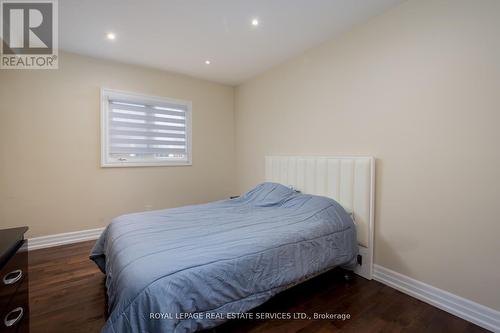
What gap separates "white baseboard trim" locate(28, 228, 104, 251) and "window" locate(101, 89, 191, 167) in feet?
3.17

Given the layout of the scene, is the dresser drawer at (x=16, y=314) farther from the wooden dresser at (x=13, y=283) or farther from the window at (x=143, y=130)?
the window at (x=143, y=130)

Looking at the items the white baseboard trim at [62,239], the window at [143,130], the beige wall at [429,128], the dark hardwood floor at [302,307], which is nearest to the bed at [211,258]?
the dark hardwood floor at [302,307]

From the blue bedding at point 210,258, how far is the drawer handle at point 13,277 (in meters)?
0.43

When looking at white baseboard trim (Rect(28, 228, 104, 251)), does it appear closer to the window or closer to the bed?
the window

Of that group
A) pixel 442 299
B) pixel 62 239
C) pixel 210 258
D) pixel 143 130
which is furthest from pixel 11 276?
pixel 442 299

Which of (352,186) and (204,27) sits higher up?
(204,27)

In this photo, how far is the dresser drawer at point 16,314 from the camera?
100 centimetres

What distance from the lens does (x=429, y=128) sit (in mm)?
1853

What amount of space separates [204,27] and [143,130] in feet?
6.00

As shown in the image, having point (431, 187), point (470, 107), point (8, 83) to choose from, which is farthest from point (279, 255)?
point (8, 83)

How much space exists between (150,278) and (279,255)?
0.85 meters

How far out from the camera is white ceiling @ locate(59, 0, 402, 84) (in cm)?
203

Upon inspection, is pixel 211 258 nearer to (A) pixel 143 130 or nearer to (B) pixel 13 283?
(B) pixel 13 283

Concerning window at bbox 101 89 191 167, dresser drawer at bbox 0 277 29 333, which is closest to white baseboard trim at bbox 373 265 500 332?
dresser drawer at bbox 0 277 29 333
